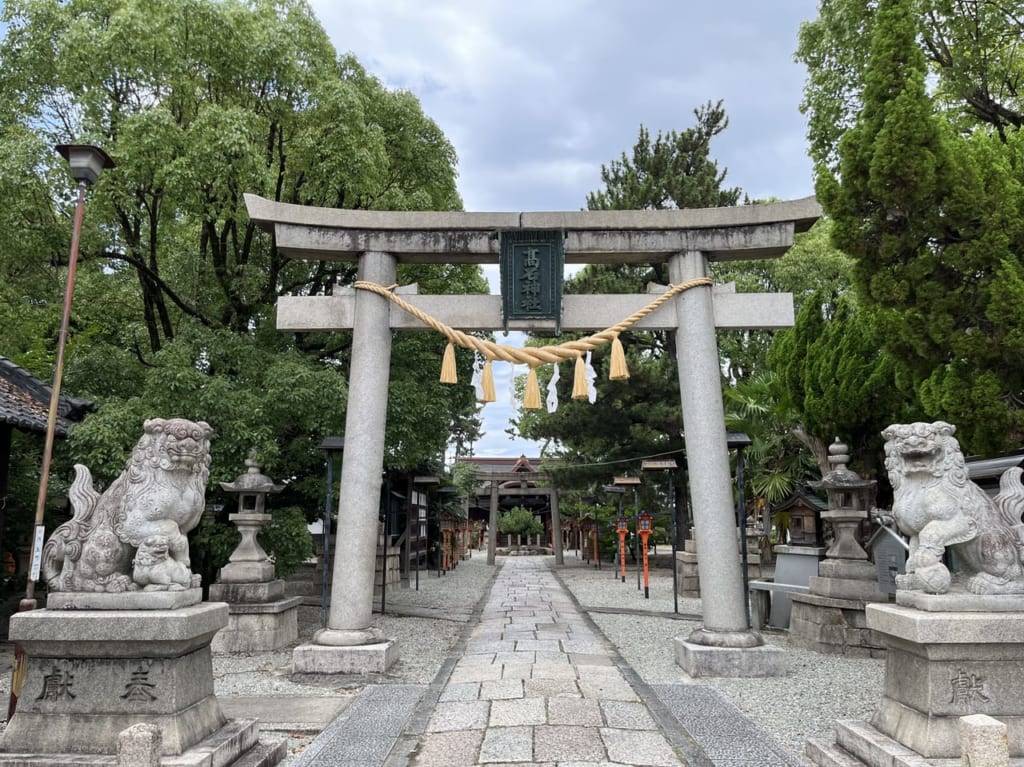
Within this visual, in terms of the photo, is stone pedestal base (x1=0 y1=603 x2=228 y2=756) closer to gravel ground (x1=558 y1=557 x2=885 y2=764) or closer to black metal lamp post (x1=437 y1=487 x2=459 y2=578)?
gravel ground (x1=558 y1=557 x2=885 y2=764)

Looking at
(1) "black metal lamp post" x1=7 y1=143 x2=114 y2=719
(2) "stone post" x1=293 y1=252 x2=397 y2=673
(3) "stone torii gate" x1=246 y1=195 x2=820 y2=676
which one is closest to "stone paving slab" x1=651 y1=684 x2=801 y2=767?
(3) "stone torii gate" x1=246 y1=195 x2=820 y2=676

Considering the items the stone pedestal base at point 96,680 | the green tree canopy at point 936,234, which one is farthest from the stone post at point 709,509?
the stone pedestal base at point 96,680

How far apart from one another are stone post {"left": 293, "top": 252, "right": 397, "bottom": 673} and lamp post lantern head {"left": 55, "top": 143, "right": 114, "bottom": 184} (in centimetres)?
269

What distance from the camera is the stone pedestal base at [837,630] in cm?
757

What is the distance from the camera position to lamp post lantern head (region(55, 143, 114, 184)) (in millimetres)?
5734

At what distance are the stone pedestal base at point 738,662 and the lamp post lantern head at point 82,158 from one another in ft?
23.7

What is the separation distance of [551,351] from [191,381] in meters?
4.32

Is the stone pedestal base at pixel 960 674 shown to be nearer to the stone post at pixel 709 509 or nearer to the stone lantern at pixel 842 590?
the stone post at pixel 709 509

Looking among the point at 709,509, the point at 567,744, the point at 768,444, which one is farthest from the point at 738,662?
the point at 768,444

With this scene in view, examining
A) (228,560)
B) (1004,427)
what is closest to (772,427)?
(1004,427)

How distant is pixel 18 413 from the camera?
7766 millimetres

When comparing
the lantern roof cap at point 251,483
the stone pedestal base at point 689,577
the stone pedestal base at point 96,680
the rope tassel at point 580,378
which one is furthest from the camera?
the stone pedestal base at point 689,577

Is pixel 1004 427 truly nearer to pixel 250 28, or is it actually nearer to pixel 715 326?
pixel 715 326

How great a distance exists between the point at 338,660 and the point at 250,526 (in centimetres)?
275
